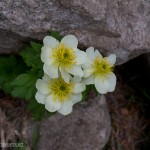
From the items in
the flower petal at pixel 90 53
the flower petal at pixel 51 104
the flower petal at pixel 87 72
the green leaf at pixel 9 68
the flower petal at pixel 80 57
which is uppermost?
the flower petal at pixel 80 57

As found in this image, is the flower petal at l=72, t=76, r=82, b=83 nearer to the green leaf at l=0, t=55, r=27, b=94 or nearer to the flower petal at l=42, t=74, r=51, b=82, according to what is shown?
the flower petal at l=42, t=74, r=51, b=82

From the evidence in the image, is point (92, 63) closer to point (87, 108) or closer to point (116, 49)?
point (116, 49)

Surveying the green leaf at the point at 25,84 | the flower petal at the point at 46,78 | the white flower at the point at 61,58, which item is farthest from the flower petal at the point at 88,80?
the green leaf at the point at 25,84

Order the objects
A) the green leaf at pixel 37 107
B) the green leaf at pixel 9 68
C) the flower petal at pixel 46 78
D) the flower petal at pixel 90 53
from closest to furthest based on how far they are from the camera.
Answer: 1. the flower petal at pixel 46 78
2. the flower petal at pixel 90 53
3. the green leaf at pixel 37 107
4. the green leaf at pixel 9 68

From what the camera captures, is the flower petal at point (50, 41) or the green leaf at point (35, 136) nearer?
the flower petal at point (50, 41)

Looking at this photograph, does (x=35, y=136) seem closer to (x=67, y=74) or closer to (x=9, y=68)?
(x=9, y=68)

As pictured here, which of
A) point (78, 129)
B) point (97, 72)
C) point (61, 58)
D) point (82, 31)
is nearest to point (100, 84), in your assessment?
point (97, 72)

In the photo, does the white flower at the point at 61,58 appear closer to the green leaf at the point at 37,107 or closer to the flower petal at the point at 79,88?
the flower petal at the point at 79,88
